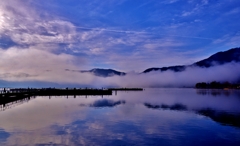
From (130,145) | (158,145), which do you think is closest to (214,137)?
(158,145)

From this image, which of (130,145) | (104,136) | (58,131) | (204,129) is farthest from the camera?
(204,129)

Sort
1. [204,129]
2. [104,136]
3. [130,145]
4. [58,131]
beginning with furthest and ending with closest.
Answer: [204,129] < [58,131] < [104,136] < [130,145]

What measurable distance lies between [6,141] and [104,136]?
29.2ft

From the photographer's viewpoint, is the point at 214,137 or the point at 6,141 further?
the point at 214,137

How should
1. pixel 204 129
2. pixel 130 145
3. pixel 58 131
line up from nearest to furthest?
pixel 130 145
pixel 58 131
pixel 204 129

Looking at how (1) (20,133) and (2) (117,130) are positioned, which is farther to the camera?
(2) (117,130)

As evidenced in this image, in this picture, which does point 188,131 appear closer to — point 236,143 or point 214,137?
point 214,137

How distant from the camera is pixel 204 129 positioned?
28203 mm

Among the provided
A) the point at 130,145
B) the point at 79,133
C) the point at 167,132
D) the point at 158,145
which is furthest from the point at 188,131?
the point at 79,133

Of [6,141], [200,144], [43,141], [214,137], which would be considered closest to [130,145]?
[200,144]

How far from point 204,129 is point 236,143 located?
682cm

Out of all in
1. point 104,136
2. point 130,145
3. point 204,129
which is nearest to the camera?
point 130,145

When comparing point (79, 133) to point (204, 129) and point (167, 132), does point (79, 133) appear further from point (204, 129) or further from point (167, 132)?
point (204, 129)

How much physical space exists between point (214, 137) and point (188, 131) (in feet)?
11.3
